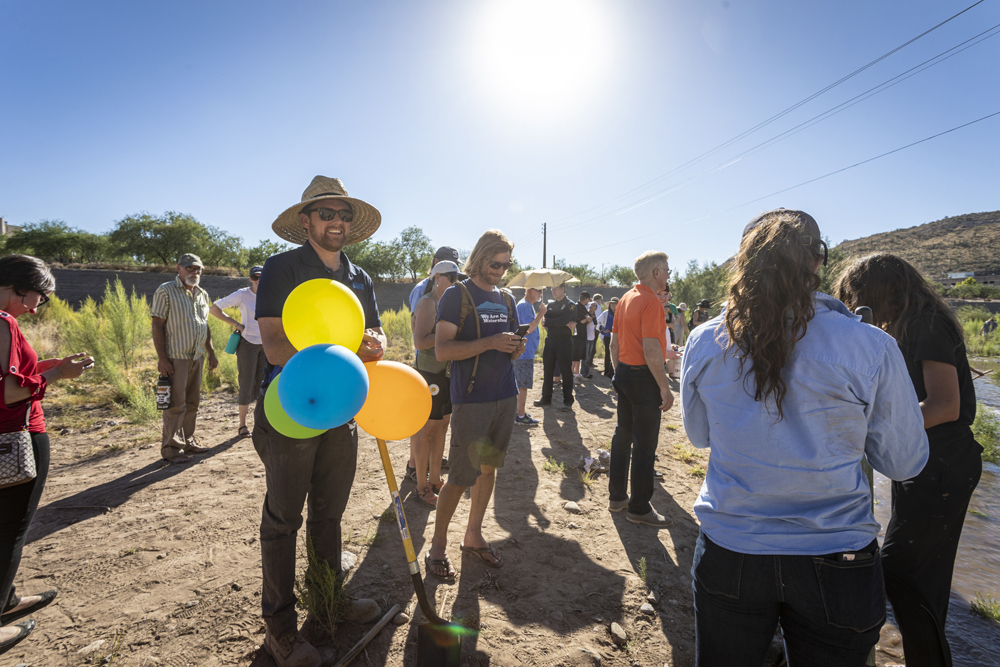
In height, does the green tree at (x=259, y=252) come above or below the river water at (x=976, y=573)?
above

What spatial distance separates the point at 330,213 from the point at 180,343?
334 cm

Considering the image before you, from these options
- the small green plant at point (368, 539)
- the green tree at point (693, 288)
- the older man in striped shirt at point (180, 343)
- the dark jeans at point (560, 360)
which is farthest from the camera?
the green tree at point (693, 288)

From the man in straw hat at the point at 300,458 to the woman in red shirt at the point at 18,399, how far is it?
3.65 ft

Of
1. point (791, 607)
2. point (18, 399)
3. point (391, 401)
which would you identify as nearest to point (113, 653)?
point (18, 399)

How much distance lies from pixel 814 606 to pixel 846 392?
1.87ft

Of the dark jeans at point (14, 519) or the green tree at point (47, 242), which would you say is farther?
the green tree at point (47, 242)

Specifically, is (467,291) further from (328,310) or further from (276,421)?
(276,421)

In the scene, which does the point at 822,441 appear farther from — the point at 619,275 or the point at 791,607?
the point at 619,275

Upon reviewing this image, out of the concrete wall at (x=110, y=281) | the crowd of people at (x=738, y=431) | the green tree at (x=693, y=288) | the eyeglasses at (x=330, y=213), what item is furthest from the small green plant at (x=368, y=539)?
the green tree at (x=693, y=288)

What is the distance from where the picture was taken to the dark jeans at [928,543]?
1.72m

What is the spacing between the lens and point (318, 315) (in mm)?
1717

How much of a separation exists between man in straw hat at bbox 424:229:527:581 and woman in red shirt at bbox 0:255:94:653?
1979 mm

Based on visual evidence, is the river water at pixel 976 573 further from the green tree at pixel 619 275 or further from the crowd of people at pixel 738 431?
the green tree at pixel 619 275

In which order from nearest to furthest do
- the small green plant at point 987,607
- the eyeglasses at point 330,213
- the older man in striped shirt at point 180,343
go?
1. the eyeglasses at point 330,213
2. the small green plant at point 987,607
3. the older man in striped shirt at point 180,343
